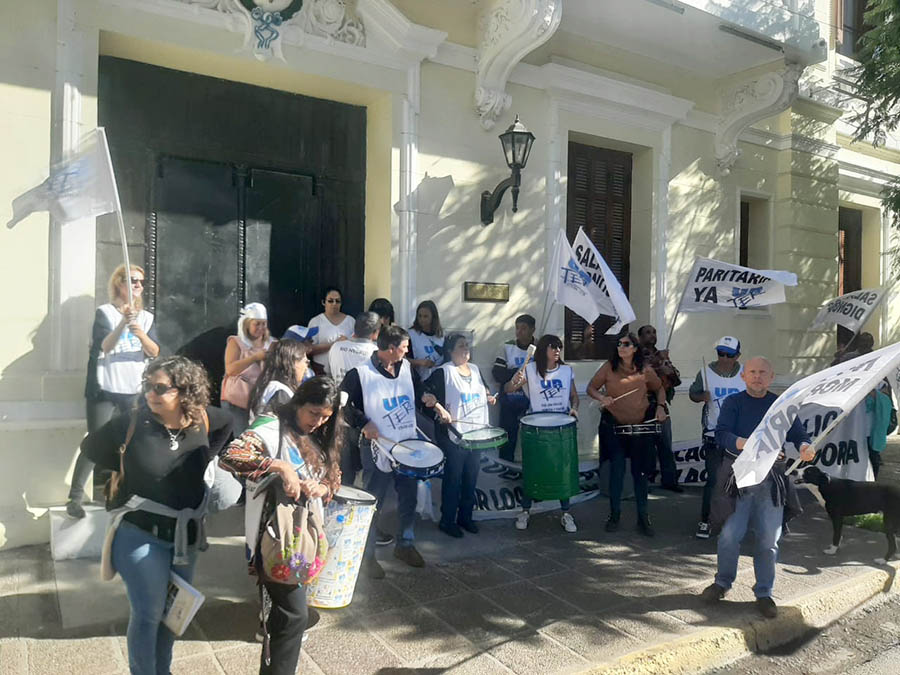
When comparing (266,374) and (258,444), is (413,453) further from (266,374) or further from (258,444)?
(258,444)

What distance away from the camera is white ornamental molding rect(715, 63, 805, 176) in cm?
871

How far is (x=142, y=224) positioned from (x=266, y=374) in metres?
2.64

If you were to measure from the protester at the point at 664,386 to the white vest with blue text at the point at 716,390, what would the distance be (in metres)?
0.44

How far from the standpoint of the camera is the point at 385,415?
4.85 metres

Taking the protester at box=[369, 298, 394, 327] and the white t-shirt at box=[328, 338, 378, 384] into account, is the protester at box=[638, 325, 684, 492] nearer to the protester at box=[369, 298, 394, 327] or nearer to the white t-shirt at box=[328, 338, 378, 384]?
the protester at box=[369, 298, 394, 327]

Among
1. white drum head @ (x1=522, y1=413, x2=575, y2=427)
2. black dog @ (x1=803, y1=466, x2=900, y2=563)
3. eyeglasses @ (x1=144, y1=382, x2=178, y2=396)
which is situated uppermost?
eyeglasses @ (x1=144, y1=382, x2=178, y2=396)

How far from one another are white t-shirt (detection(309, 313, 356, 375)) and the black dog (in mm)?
4036

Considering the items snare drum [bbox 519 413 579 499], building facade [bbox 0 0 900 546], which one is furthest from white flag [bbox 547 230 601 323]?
snare drum [bbox 519 413 579 499]

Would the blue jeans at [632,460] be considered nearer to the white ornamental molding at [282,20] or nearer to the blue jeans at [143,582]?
the blue jeans at [143,582]

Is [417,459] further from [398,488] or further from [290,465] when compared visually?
[290,465]

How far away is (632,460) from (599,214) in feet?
12.5

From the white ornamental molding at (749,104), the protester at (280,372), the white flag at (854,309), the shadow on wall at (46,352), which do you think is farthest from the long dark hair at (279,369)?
the white ornamental molding at (749,104)

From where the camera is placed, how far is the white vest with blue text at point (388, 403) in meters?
4.84

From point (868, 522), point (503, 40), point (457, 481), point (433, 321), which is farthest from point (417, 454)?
point (868, 522)
